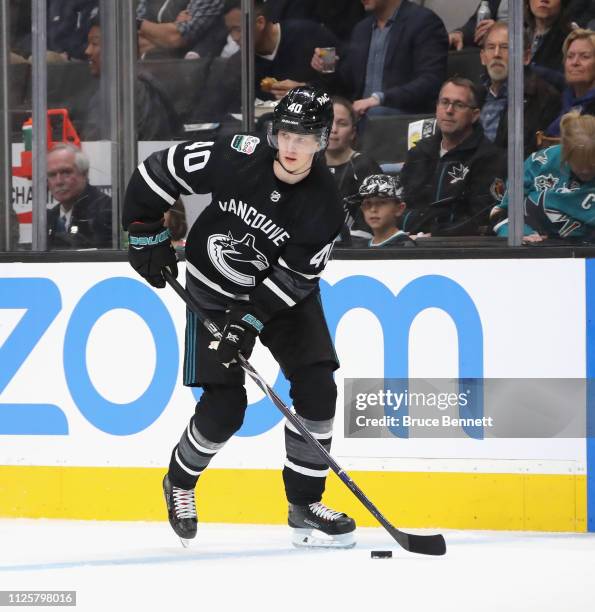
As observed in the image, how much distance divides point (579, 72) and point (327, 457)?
1.44 m

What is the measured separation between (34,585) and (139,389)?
1.12m

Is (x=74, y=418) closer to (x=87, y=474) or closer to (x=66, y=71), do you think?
(x=87, y=474)

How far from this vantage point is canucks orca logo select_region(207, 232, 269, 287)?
327cm

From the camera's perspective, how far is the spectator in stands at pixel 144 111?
419 cm

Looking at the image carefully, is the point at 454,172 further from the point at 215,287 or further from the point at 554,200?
the point at 215,287

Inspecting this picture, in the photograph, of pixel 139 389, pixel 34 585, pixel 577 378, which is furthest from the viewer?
pixel 139 389

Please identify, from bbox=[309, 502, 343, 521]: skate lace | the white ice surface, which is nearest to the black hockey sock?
the white ice surface

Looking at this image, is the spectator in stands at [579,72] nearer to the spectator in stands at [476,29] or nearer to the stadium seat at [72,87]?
the spectator in stands at [476,29]

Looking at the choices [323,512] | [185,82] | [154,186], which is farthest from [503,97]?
[323,512]

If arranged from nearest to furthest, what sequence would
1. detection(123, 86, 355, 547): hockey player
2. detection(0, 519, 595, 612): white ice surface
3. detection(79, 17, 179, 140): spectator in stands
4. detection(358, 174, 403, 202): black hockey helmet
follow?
detection(0, 519, 595, 612): white ice surface
detection(123, 86, 355, 547): hockey player
detection(358, 174, 403, 202): black hockey helmet
detection(79, 17, 179, 140): spectator in stands

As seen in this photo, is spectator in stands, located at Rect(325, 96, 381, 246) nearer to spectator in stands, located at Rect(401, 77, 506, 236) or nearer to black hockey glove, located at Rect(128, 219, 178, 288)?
spectator in stands, located at Rect(401, 77, 506, 236)

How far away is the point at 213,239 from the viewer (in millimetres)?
3311

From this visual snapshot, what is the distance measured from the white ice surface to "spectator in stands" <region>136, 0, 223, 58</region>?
1592 millimetres

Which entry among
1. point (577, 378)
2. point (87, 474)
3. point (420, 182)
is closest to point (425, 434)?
point (577, 378)
